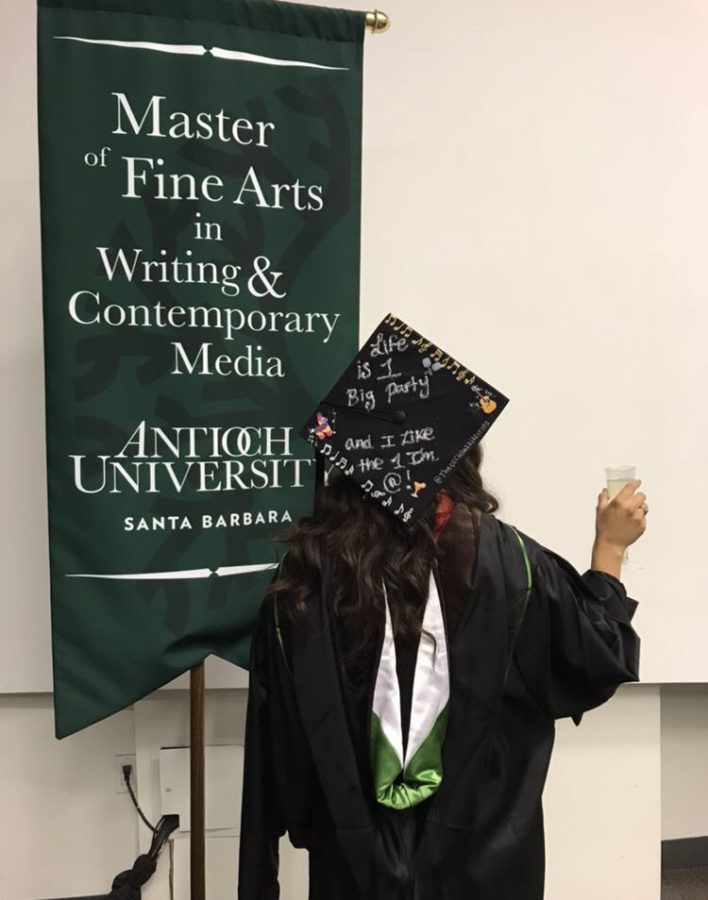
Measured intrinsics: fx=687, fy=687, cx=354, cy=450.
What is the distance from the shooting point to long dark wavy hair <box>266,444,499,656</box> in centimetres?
106

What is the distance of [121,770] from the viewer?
5.89ft

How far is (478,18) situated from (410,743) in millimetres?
1645

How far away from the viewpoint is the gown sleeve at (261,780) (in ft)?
3.91

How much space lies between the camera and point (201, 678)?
1.46 m

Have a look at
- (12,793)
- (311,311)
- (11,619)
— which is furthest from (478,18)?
(12,793)

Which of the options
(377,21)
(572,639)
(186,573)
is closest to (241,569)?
(186,573)

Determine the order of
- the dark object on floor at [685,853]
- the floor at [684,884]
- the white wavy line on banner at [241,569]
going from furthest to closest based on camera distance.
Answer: the dark object on floor at [685,853] → the floor at [684,884] → the white wavy line on banner at [241,569]

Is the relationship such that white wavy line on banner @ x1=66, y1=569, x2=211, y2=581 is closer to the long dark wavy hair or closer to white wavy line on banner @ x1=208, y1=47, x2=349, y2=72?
the long dark wavy hair

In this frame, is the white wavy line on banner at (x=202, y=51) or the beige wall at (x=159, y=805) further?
the beige wall at (x=159, y=805)

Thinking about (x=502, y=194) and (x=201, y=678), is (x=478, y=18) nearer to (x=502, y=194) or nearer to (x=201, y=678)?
(x=502, y=194)

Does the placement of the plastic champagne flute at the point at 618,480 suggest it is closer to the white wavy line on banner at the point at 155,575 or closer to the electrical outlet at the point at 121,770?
the white wavy line on banner at the point at 155,575

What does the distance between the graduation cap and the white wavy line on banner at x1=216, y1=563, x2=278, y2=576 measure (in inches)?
16.8

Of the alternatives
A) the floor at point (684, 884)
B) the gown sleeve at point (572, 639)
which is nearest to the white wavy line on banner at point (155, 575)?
the gown sleeve at point (572, 639)

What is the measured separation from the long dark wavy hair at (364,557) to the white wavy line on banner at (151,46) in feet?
2.91
